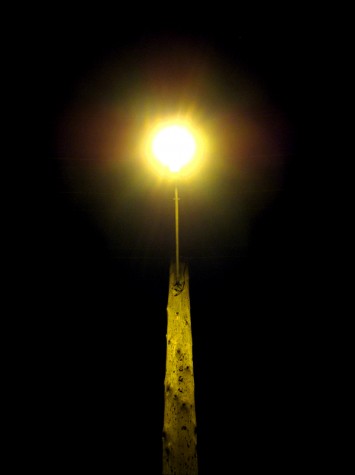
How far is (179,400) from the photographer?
220cm

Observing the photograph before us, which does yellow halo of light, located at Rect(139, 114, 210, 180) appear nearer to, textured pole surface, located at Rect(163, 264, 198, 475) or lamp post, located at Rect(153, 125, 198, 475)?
lamp post, located at Rect(153, 125, 198, 475)

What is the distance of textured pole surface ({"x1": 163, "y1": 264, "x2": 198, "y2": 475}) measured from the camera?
78.0 inches

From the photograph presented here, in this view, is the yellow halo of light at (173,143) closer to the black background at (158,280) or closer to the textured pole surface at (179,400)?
the black background at (158,280)

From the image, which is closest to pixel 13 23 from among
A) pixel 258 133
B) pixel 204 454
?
pixel 258 133

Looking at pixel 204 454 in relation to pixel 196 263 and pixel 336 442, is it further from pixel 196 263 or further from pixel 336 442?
Answer: pixel 196 263

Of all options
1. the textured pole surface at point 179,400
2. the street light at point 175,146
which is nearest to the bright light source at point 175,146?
the street light at point 175,146

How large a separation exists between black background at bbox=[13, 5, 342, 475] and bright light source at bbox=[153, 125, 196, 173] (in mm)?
406

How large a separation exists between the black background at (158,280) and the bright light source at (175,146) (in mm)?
406

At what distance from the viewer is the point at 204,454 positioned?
13.8 ft

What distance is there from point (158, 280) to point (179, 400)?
9.40ft

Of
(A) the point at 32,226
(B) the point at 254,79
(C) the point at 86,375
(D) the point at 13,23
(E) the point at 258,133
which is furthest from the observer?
(C) the point at 86,375

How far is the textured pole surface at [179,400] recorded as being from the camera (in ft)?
6.50

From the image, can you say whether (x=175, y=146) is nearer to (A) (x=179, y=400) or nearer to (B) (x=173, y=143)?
(B) (x=173, y=143)

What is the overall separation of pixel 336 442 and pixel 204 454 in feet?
6.05
